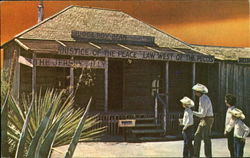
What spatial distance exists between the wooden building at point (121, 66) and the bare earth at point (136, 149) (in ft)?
4.86

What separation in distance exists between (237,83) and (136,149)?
6091 mm

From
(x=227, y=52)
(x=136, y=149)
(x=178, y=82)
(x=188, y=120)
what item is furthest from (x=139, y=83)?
(x=188, y=120)

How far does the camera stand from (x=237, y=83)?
1453cm

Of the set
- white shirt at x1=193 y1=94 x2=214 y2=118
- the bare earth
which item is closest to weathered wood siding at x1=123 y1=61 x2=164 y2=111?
the bare earth

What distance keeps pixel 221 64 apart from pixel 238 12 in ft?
23.0

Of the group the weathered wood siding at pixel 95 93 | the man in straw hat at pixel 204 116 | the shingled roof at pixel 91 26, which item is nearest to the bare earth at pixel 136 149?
the man in straw hat at pixel 204 116

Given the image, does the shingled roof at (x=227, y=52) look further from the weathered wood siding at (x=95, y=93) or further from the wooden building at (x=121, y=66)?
the weathered wood siding at (x=95, y=93)

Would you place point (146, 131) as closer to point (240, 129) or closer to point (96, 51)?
point (96, 51)

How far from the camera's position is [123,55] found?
525 inches

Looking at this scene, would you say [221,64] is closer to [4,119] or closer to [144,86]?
[144,86]

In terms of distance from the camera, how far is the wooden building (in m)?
13.3

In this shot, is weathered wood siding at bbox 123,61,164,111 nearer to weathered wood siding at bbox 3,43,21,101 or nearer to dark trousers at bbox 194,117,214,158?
weathered wood siding at bbox 3,43,21,101

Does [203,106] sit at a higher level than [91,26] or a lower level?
lower

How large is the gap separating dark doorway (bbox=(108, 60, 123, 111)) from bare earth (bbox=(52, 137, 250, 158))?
16.9 ft
